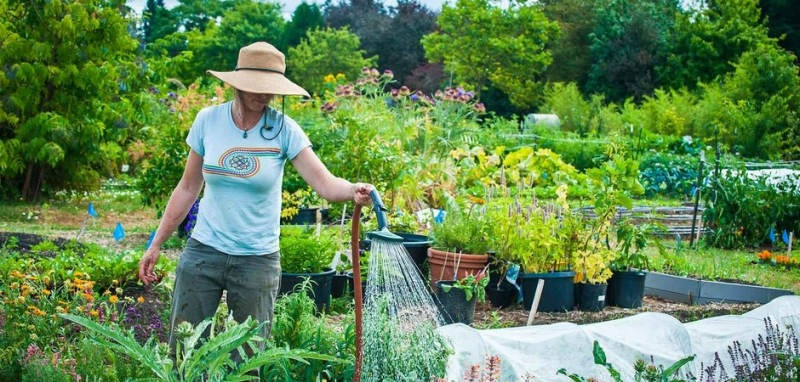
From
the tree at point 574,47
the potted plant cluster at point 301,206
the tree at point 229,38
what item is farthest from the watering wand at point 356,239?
the tree at point 229,38

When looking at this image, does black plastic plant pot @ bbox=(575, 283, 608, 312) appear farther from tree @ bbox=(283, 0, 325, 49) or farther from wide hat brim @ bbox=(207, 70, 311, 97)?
tree @ bbox=(283, 0, 325, 49)

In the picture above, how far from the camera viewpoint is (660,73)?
26594 millimetres

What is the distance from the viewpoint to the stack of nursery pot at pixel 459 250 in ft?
16.2

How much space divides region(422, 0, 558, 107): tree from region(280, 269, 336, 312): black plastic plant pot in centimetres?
2340

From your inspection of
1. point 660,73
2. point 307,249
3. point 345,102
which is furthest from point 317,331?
point 660,73

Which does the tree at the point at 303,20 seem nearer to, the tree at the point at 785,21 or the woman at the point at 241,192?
the tree at the point at 785,21

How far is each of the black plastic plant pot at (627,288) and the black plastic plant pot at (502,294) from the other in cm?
70

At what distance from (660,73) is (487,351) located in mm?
25017

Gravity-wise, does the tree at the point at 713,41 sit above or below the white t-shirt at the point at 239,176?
above

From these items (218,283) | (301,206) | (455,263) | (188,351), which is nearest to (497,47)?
(301,206)

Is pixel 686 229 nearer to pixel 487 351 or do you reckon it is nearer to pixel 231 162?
pixel 487 351

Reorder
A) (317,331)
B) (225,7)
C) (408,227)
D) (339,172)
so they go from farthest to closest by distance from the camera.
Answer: (225,7) → (339,172) → (408,227) → (317,331)

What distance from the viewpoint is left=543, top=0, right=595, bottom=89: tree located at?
30516mm

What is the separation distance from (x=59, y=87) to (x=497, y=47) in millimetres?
19649
